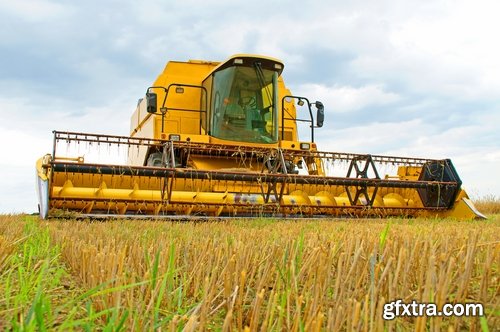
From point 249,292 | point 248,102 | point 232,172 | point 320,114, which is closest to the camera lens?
point 249,292

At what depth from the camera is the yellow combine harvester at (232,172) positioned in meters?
6.33

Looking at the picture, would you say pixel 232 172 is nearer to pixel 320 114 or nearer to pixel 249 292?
pixel 320 114

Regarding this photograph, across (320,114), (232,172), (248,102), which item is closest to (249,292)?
(232,172)

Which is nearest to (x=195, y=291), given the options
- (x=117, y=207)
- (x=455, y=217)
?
(x=117, y=207)

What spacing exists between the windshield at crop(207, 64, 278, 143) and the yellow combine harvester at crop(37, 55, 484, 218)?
0.02m

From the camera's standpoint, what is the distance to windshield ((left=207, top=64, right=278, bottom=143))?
27.6 feet

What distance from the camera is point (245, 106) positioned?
854 centimetres

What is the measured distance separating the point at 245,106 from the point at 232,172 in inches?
96.1

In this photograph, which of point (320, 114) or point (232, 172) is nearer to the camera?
point (232, 172)

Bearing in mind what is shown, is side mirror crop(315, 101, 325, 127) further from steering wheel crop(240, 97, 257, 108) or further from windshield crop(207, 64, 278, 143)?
steering wheel crop(240, 97, 257, 108)

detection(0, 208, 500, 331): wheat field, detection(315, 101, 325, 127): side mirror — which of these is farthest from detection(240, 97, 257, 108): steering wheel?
detection(0, 208, 500, 331): wheat field

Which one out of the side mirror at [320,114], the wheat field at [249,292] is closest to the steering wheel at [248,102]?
the side mirror at [320,114]

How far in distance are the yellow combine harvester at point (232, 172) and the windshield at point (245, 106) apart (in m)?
0.02

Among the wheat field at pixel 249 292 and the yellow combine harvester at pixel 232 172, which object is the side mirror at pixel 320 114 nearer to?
the yellow combine harvester at pixel 232 172
